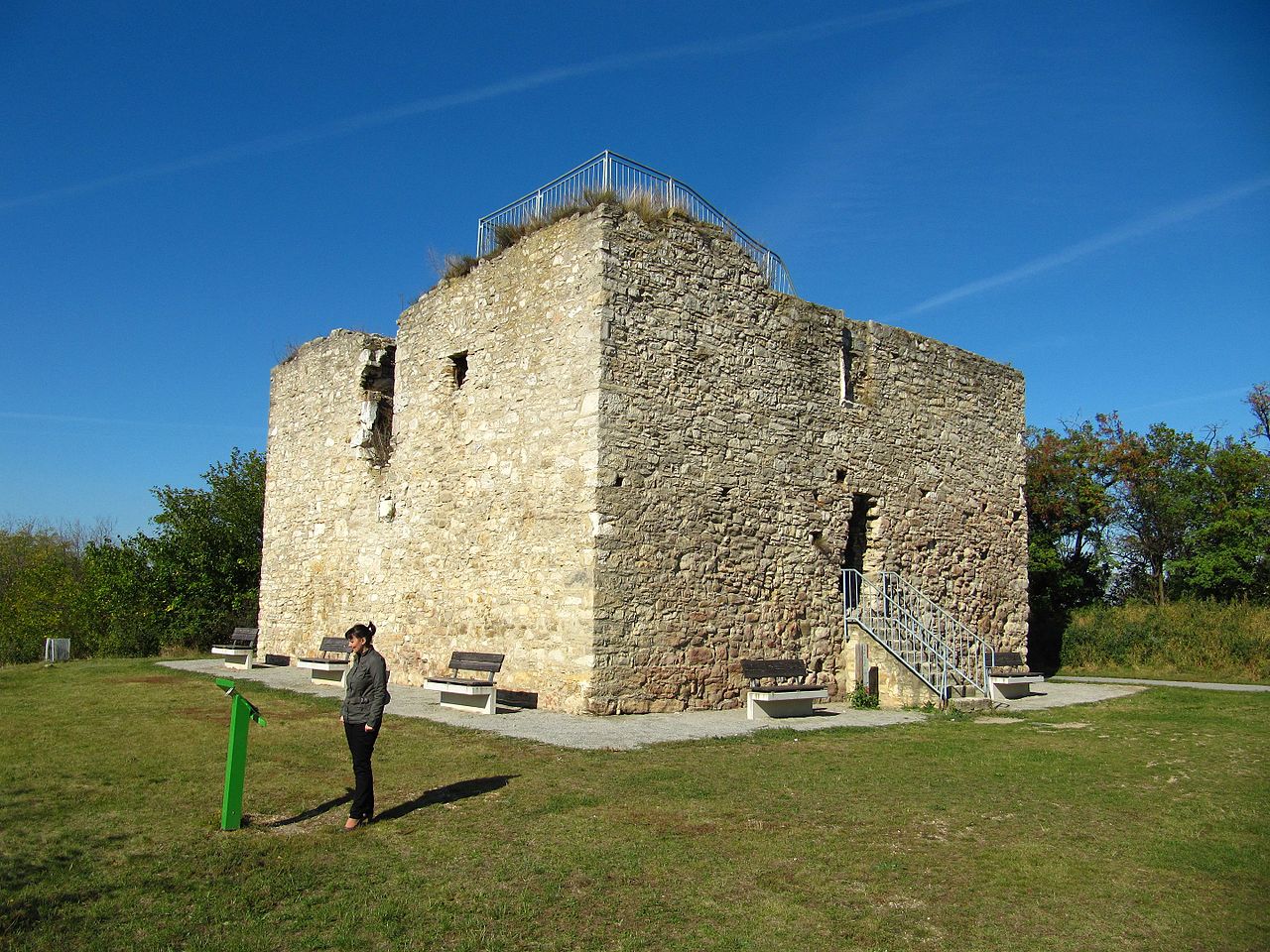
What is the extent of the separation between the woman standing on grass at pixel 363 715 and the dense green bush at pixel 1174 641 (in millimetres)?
17611

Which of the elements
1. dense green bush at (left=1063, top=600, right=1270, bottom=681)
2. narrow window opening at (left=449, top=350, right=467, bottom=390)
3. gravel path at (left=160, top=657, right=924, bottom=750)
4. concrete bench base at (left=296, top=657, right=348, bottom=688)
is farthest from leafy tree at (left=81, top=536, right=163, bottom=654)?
dense green bush at (left=1063, top=600, right=1270, bottom=681)

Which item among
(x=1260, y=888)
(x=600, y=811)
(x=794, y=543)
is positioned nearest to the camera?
(x=1260, y=888)

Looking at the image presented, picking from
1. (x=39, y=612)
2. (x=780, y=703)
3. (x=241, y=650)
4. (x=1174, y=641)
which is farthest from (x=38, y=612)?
(x=1174, y=641)

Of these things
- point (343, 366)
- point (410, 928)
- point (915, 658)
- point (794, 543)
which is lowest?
point (410, 928)

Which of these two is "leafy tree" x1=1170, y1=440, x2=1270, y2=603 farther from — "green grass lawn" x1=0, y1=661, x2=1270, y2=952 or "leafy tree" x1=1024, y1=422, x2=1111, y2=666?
"green grass lawn" x1=0, y1=661, x2=1270, y2=952

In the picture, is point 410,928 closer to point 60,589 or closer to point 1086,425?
point 1086,425

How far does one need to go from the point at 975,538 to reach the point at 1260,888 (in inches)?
470

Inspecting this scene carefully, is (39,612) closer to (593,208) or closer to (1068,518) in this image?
(593,208)

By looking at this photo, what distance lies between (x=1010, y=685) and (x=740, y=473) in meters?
5.75

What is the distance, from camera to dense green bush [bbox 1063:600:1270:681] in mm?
17875

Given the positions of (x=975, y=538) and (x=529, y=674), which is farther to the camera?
(x=975, y=538)

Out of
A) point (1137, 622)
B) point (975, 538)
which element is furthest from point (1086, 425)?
point (975, 538)

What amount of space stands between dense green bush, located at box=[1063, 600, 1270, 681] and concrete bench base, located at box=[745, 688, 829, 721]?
36.2ft

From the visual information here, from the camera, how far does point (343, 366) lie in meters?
17.3
